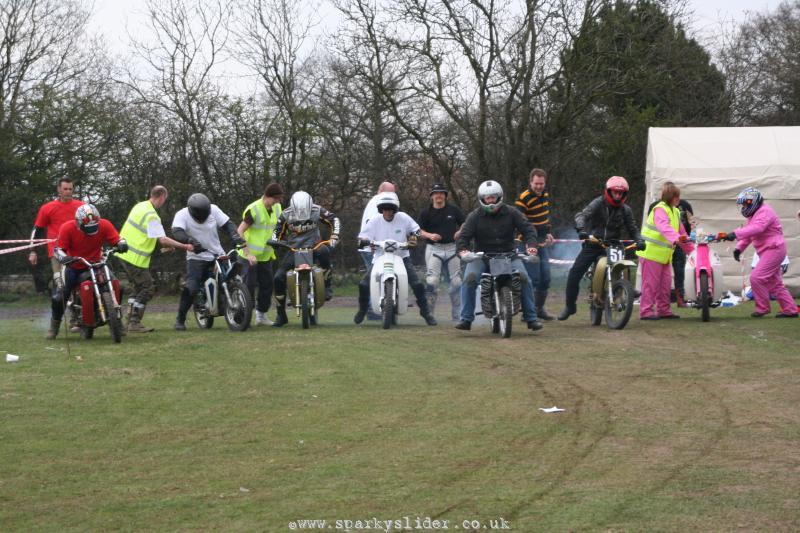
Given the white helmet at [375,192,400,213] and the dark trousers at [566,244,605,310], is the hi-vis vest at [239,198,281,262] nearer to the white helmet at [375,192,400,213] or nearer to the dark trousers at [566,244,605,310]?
the white helmet at [375,192,400,213]

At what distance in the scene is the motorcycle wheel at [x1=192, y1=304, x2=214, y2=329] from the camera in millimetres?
16438

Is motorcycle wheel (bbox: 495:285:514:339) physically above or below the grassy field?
above

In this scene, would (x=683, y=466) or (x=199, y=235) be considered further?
(x=199, y=235)

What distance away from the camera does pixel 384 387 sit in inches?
411

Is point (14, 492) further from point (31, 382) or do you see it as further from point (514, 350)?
point (514, 350)

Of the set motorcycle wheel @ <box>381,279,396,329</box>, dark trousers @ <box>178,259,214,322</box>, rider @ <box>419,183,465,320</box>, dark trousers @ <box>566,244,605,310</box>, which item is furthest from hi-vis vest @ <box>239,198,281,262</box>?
dark trousers @ <box>566,244,605,310</box>

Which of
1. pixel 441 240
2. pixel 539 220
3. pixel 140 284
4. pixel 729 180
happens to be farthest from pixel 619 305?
pixel 729 180

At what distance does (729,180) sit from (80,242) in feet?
42.5

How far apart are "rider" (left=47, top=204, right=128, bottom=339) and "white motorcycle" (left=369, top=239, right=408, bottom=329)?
11.0 feet

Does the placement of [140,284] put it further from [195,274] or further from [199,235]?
[199,235]

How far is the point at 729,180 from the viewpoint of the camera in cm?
2280

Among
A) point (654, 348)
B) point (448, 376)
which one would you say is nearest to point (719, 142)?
point (654, 348)

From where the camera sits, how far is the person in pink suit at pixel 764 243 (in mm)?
17328

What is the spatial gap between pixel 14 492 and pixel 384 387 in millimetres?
4290
